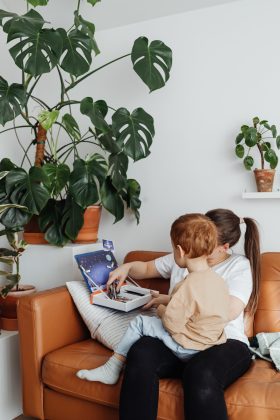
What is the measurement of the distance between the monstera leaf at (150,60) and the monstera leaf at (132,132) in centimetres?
17

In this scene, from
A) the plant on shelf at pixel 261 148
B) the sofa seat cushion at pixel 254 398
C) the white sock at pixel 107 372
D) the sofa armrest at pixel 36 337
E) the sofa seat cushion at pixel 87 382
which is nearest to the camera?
the sofa seat cushion at pixel 254 398

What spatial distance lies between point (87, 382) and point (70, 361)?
5.0 inches

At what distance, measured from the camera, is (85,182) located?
92.2 inches

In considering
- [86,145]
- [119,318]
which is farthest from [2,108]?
[119,318]

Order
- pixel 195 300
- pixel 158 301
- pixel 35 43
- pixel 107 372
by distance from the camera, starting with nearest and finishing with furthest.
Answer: pixel 195 300
pixel 107 372
pixel 158 301
pixel 35 43

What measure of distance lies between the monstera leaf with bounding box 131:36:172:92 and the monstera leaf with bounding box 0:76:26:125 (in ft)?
2.01

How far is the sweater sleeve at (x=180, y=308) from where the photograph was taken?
5.24 ft

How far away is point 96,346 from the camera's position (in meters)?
2.03

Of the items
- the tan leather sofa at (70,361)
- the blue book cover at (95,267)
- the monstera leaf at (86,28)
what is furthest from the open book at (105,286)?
the monstera leaf at (86,28)

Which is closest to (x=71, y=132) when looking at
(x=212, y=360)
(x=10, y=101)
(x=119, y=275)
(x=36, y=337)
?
(x=10, y=101)

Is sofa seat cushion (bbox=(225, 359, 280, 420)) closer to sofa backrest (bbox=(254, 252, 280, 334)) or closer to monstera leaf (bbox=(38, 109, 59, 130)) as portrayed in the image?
sofa backrest (bbox=(254, 252, 280, 334))

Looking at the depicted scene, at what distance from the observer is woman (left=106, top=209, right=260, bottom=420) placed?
1.48 m

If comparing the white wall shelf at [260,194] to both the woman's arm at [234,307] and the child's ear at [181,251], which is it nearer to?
the woman's arm at [234,307]

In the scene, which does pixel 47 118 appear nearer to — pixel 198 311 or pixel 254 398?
pixel 198 311
